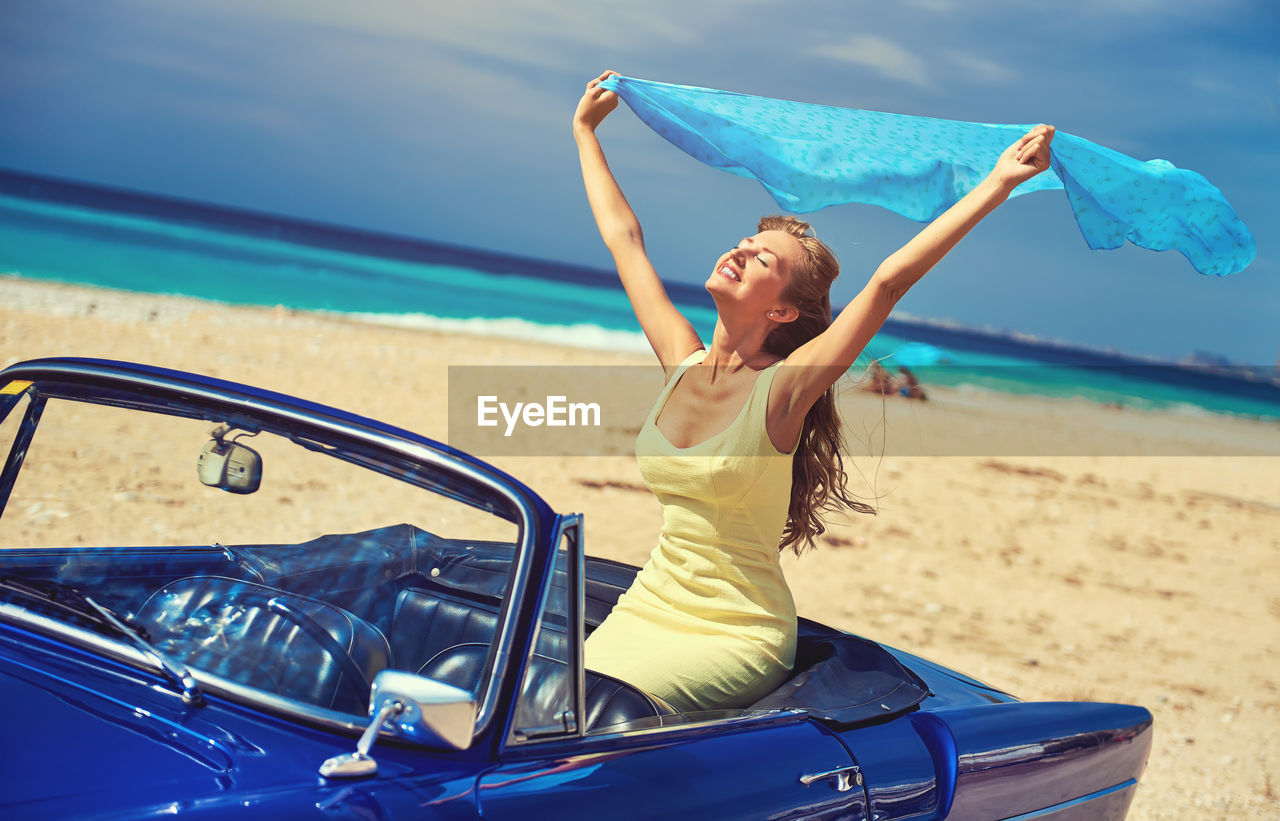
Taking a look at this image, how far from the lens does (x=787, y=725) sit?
87.5 inches

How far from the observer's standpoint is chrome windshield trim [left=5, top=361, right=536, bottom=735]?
1.78 metres

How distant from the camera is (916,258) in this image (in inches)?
99.6

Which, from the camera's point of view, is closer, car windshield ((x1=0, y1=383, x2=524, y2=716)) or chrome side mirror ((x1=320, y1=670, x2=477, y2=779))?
chrome side mirror ((x1=320, y1=670, x2=477, y2=779))

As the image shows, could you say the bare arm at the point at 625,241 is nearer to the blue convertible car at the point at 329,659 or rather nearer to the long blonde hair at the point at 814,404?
the long blonde hair at the point at 814,404

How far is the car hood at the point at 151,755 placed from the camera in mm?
1445

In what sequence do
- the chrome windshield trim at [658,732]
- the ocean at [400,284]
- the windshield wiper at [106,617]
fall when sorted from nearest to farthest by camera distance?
1. the windshield wiper at [106,617]
2. the chrome windshield trim at [658,732]
3. the ocean at [400,284]

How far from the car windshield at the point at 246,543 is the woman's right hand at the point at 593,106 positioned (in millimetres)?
1957

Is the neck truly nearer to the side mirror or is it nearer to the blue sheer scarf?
the blue sheer scarf

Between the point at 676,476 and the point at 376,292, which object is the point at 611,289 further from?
the point at 676,476

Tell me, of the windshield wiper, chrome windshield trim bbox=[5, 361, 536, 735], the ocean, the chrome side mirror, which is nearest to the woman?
chrome windshield trim bbox=[5, 361, 536, 735]

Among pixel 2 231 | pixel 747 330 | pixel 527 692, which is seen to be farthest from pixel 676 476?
pixel 2 231

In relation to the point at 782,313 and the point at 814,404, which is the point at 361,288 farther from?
the point at 814,404

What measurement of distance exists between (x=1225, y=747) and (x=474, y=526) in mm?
4635

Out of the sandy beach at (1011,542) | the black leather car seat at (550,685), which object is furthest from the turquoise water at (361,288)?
the black leather car seat at (550,685)
